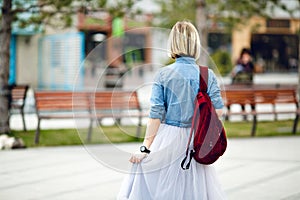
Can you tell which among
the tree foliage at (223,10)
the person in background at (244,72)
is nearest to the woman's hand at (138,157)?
the tree foliage at (223,10)

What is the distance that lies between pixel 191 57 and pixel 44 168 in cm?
448

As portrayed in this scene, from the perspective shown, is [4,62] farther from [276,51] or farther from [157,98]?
[276,51]

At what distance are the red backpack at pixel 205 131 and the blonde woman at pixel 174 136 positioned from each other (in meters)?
0.06

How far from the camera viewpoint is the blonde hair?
5223 mm

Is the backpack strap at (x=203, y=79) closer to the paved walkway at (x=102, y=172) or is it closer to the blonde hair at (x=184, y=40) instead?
the blonde hair at (x=184, y=40)

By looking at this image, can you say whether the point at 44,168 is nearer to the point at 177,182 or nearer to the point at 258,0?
the point at 177,182

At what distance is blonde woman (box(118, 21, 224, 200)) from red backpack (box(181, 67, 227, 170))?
0.06 m

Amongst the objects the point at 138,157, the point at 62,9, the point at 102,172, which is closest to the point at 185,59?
the point at 138,157

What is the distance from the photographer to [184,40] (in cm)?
526

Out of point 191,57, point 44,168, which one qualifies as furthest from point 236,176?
point 191,57

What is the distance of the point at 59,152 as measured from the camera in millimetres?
10820

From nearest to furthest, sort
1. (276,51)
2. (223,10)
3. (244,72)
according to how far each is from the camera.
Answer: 1. (244,72)
2. (223,10)
3. (276,51)

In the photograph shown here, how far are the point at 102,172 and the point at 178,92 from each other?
405 cm

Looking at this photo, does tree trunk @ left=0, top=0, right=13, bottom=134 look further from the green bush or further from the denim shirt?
the green bush
